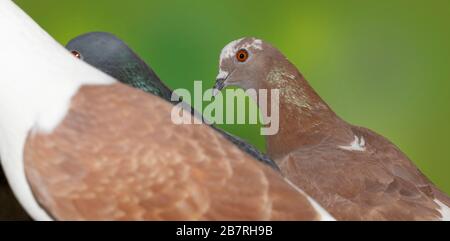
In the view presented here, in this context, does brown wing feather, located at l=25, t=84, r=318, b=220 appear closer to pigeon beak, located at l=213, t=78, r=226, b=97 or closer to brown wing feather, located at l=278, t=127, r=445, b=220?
brown wing feather, located at l=278, t=127, r=445, b=220

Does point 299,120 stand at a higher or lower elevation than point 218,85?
lower

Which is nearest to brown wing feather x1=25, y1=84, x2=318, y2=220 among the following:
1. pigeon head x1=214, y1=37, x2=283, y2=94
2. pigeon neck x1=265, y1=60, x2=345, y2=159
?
pigeon neck x1=265, y1=60, x2=345, y2=159

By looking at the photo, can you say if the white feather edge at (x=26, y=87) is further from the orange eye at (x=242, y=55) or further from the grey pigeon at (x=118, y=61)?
the orange eye at (x=242, y=55)

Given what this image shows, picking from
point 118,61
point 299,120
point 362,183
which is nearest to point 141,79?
point 118,61

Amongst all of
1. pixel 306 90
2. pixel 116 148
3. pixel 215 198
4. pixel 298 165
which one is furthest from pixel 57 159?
pixel 306 90

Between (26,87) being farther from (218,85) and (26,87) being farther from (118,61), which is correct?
(218,85)

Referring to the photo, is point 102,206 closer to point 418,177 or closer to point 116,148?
point 116,148

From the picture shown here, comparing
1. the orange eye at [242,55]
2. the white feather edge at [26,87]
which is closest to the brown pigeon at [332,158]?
the orange eye at [242,55]
